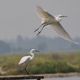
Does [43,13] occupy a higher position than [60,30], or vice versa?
[43,13]

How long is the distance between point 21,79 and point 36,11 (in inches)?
80.3

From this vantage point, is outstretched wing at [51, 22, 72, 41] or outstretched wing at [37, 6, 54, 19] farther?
outstretched wing at [51, 22, 72, 41]

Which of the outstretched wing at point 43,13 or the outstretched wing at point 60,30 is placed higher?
the outstretched wing at point 43,13

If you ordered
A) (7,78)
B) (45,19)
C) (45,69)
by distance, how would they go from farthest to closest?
(45,69)
(45,19)
(7,78)

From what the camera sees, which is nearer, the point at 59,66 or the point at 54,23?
the point at 54,23

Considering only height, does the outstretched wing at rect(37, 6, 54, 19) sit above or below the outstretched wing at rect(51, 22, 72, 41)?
above

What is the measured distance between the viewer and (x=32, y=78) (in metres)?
17.2

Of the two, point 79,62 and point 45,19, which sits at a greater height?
point 79,62

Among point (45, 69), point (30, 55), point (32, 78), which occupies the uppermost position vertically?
point (45, 69)

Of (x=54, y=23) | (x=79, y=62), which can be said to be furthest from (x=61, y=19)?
(x=79, y=62)

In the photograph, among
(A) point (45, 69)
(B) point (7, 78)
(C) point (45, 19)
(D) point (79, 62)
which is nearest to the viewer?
(B) point (7, 78)

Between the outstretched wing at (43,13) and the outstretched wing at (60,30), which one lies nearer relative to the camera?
the outstretched wing at (43,13)

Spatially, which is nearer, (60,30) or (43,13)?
(43,13)

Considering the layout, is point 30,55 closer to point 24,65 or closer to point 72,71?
point 24,65
